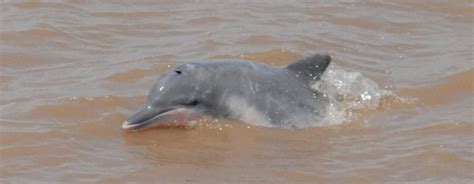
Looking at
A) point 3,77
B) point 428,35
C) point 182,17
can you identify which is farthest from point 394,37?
point 3,77

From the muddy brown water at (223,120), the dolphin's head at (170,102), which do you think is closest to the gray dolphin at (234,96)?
the dolphin's head at (170,102)

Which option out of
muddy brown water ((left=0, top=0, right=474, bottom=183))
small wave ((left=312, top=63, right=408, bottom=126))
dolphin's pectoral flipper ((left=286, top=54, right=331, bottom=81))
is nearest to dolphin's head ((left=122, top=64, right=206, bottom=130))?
muddy brown water ((left=0, top=0, right=474, bottom=183))

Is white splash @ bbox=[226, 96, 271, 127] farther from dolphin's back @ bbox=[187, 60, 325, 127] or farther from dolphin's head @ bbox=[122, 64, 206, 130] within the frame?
dolphin's head @ bbox=[122, 64, 206, 130]

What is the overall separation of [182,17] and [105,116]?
12.0 ft

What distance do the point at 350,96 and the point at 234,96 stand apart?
1385mm

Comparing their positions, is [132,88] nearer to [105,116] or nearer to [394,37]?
[105,116]

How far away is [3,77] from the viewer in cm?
1162

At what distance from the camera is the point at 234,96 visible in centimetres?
1014

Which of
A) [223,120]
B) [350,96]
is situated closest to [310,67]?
[350,96]

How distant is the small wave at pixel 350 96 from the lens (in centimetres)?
1061

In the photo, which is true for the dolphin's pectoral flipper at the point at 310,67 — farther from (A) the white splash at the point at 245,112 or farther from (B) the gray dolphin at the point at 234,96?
(A) the white splash at the point at 245,112

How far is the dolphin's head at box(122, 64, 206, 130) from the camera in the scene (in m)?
9.98

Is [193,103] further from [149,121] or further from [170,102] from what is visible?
[149,121]

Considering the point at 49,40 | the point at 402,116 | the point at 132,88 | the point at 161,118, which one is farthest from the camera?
the point at 49,40
